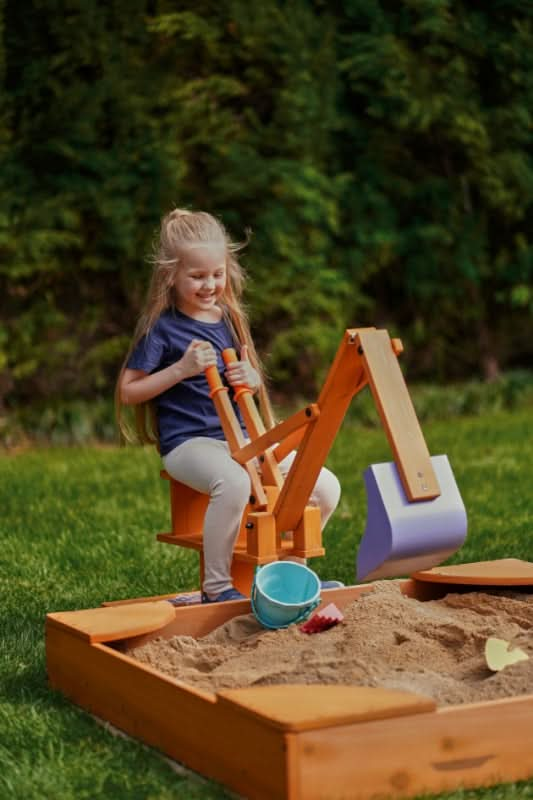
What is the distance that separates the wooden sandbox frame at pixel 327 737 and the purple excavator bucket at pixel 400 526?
0.73m

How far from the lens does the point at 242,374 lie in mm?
4555

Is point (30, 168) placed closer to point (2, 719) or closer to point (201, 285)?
point (201, 285)

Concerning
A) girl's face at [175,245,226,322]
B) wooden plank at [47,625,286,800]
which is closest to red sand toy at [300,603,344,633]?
wooden plank at [47,625,286,800]

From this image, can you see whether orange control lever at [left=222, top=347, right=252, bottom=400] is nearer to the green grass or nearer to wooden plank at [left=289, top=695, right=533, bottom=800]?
the green grass

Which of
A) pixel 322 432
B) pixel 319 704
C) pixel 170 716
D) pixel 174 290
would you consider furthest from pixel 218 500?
pixel 319 704

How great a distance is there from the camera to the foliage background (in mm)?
8766

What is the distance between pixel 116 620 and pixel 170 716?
23.6 inches

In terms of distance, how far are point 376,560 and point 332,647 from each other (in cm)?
26

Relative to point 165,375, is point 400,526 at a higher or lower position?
lower

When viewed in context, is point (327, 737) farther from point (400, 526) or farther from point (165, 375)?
point (165, 375)

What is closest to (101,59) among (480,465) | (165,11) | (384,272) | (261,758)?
(165,11)

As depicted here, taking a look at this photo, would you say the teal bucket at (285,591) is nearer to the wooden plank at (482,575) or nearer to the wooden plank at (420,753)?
the wooden plank at (482,575)

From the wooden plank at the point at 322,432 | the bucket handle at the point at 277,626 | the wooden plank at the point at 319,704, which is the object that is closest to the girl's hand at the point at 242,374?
the wooden plank at the point at 322,432

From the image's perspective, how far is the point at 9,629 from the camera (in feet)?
15.0
